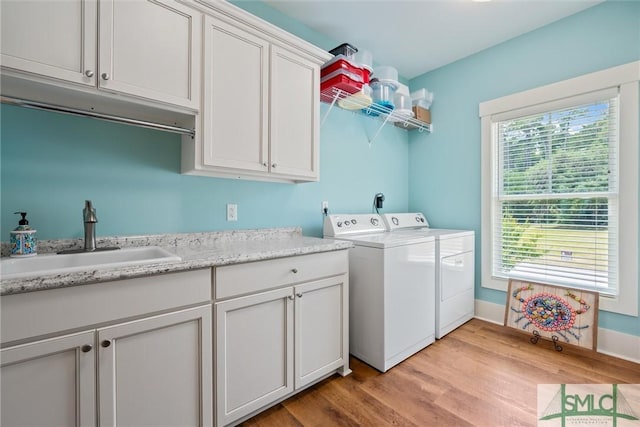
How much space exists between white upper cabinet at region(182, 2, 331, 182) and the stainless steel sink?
1.70 ft

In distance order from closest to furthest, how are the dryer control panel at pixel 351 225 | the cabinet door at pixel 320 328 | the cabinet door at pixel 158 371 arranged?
the cabinet door at pixel 158 371 < the cabinet door at pixel 320 328 < the dryer control panel at pixel 351 225

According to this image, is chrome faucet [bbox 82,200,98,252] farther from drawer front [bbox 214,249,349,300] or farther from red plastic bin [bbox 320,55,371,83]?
red plastic bin [bbox 320,55,371,83]

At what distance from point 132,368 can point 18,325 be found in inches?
15.2

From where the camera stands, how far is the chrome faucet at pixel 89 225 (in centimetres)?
132

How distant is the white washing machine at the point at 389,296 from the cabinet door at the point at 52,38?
1.70 metres

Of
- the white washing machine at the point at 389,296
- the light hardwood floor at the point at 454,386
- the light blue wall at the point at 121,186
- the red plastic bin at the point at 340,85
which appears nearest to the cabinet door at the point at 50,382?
the light blue wall at the point at 121,186

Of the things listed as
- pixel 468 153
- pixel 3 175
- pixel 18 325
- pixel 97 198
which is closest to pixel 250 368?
pixel 18 325

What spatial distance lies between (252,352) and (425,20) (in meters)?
2.73

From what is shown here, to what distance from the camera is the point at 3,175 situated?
1230mm

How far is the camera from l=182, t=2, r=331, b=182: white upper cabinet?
4.89ft

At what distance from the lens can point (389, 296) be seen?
6.12ft

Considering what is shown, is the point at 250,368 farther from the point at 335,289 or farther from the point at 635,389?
the point at 635,389

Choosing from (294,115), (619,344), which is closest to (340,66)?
(294,115)

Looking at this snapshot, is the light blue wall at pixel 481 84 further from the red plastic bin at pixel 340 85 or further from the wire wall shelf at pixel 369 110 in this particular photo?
the red plastic bin at pixel 340 85
